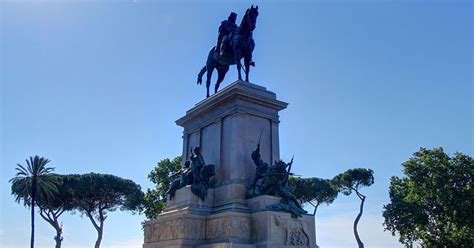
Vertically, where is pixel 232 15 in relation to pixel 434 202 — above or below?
above

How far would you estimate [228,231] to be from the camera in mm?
14766

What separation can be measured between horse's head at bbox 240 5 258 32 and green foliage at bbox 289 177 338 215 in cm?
2990

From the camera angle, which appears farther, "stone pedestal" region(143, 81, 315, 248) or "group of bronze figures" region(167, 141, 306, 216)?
"group of bronze figures" region(167, 141, 306, 216)

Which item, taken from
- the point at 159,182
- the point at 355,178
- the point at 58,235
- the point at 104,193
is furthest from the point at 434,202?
the point at 58,235

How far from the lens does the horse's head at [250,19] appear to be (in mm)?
18797

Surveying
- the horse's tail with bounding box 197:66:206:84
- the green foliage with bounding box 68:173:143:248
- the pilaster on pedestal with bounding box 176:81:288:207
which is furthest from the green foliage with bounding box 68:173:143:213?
the pilaster on pedestal with bounding box 176:81:288:207

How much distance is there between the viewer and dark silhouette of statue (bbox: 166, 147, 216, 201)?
16359mm

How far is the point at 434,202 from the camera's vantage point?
123 feet

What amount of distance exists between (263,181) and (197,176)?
263cm

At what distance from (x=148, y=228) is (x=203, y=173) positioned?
10.6 feet

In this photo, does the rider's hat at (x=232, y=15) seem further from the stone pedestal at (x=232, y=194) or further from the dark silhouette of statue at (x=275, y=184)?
the dark silhouette of statue at (x=275, y=184)

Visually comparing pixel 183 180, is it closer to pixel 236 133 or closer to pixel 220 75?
pixel 236 133

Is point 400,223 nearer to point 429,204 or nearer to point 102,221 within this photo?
point 429,204

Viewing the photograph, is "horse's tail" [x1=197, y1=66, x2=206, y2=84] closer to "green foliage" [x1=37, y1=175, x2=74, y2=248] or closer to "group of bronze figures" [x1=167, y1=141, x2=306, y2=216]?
"group of bronze figures" [x1=167, y1=141, x2=306, y2=216]
